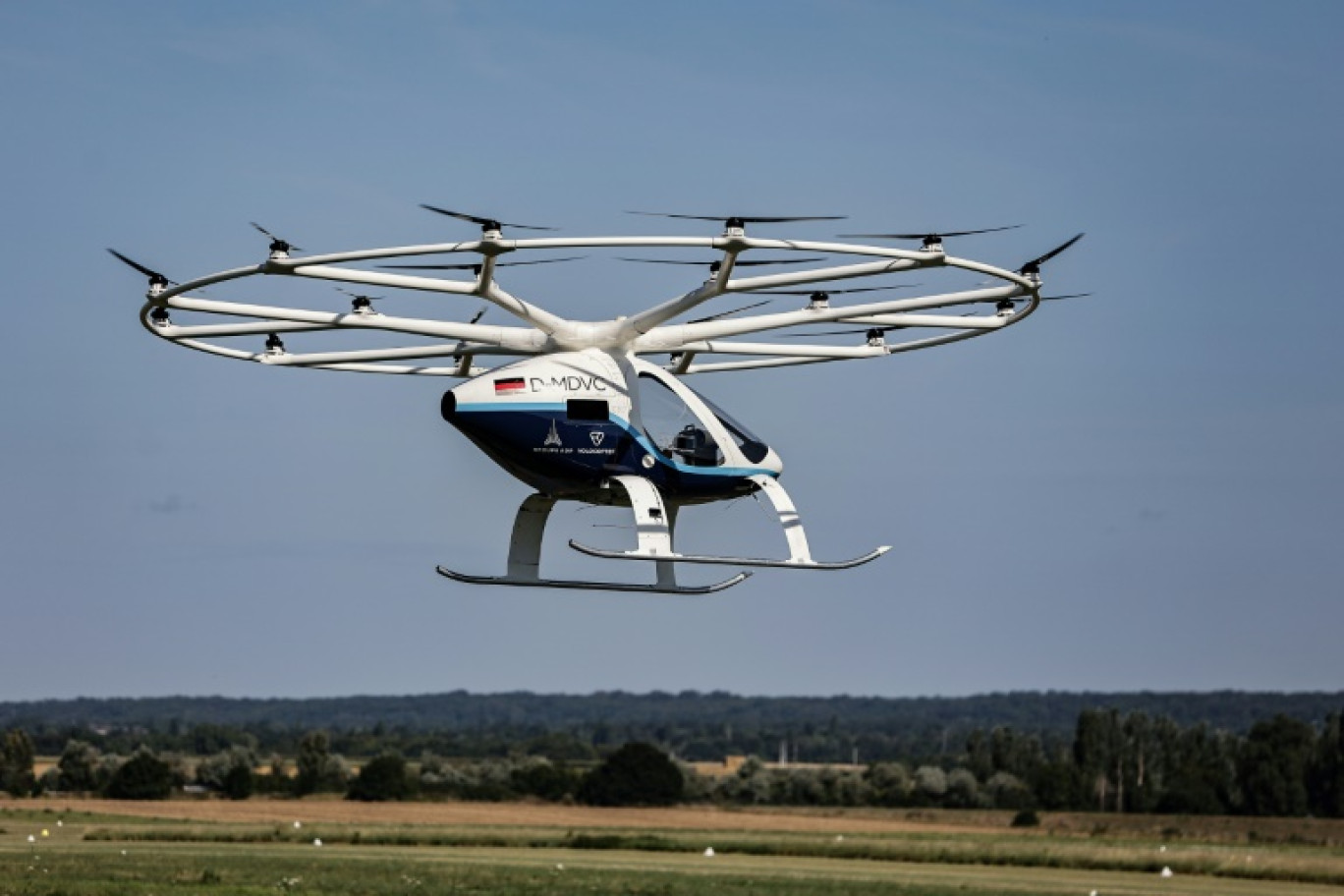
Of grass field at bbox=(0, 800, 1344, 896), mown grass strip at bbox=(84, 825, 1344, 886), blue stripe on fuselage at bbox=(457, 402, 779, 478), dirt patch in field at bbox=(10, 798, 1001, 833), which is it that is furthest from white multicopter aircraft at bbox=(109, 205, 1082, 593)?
dirt patch in field at bbox=(10, 798, 1001, 833)

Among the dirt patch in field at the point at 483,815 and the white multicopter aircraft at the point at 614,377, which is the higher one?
the white multicopter aircraft at the point at 614,377

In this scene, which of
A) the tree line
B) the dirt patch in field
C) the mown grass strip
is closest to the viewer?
the mown grass strip

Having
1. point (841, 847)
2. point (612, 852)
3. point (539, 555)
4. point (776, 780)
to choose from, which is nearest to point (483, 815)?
point (612, 852)

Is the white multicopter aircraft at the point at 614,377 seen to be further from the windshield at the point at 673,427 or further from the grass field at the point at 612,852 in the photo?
the grass field at the point at 612,852

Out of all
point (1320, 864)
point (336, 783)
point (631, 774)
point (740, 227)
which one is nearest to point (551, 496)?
point (740, 227)

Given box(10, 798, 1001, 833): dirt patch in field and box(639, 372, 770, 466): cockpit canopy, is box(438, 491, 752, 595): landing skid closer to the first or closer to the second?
box(639, 372, 770, 466): cockpit canopy

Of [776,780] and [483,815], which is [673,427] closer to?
[483,815]

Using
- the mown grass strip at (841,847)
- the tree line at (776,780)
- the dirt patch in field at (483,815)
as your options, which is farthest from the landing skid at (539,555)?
the tree line at (776,780)
